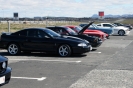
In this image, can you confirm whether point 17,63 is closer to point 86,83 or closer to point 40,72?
point 40,72

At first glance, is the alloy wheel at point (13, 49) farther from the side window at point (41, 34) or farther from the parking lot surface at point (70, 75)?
the parking lot surface at point (70, 75)

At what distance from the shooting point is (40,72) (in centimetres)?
968

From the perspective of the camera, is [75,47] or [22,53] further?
[22,53]

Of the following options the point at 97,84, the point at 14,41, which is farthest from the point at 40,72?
the point at 14,41

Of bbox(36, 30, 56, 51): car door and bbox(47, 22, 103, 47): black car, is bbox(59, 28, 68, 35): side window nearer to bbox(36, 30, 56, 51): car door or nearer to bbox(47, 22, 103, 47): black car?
bbox(47, 22, 103, 47): black car

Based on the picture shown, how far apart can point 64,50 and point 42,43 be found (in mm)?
1131

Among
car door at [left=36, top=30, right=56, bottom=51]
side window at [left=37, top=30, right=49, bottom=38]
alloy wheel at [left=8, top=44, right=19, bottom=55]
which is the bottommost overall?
alloy wheel at [left=8, top=44, right=19, bottom=55]

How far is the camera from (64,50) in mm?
13906

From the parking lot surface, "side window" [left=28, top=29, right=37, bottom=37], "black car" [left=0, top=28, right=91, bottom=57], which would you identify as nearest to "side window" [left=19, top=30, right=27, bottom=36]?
"black car" [left=0, top=28, right=91, bottom=57]

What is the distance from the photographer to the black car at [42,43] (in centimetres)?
1380

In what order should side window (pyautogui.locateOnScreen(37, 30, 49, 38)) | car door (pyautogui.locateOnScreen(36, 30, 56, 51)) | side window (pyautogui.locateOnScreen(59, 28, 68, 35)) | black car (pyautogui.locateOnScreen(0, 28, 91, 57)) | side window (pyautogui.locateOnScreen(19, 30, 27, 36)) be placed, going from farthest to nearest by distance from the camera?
side window (pyautogui.locateOnScreen(59, 28, 68, 35)) → side window (pyautogui.locateOnScreen(19, 30, 27, 36)) → side window (pyautogui.locateOnScreen(37, 30, 49, 38)) → car door (pyautogui.locateOnScreen(36, 30, 56, 51)) → black car (pyautogui.locateOnScreen(0, 28, 91, 57))

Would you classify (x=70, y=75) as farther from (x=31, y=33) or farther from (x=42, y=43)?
(x=31, y=33)

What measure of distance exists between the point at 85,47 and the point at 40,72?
4.57 meters

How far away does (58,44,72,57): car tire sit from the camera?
45.3 ft
